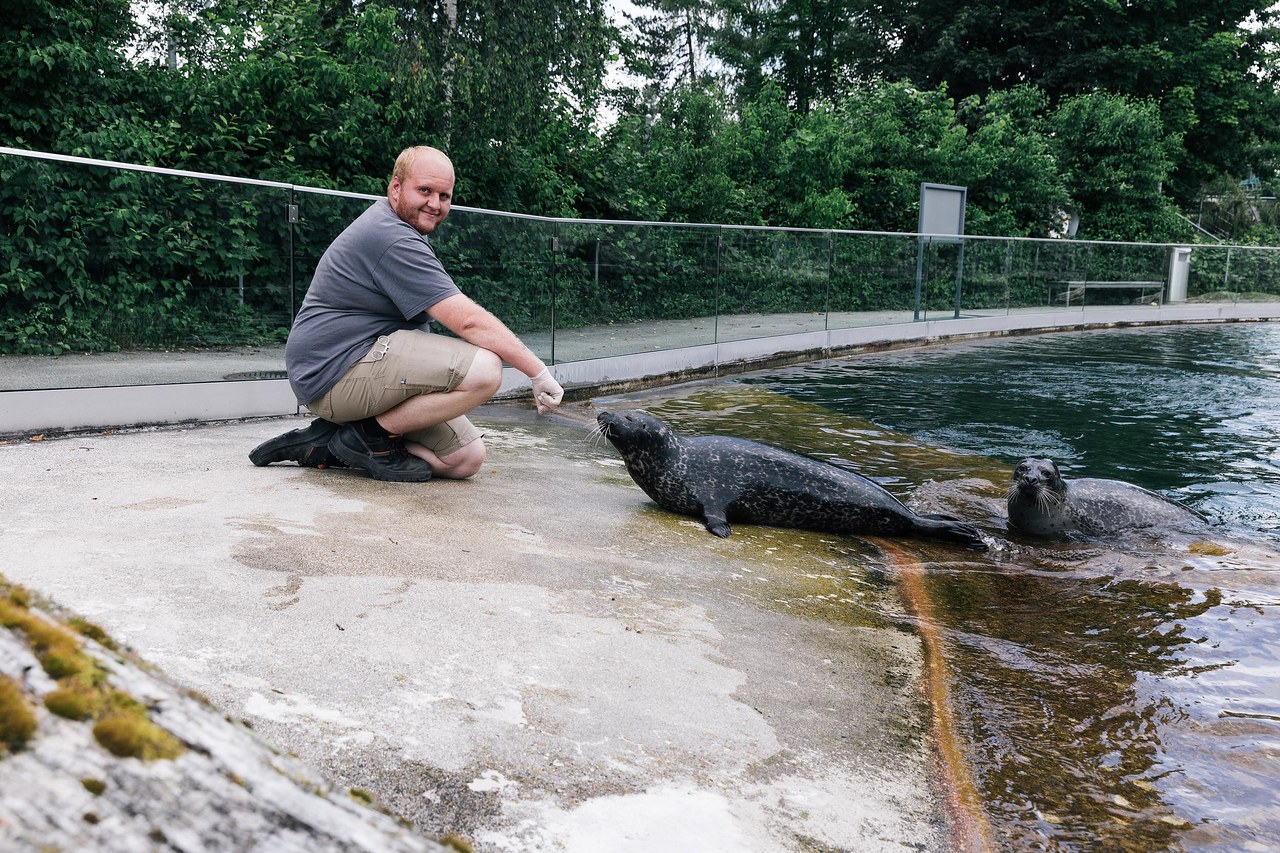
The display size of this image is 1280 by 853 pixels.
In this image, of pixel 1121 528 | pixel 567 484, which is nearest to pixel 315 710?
pixel 567 484

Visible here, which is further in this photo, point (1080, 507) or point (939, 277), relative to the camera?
point (939, 277)

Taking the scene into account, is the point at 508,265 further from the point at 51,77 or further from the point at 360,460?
the point at 51,77

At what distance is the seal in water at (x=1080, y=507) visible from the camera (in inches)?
246

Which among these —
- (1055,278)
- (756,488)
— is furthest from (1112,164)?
(756,488)

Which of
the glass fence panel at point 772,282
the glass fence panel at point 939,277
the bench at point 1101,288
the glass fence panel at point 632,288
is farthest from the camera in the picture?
the bench at point 1101,288

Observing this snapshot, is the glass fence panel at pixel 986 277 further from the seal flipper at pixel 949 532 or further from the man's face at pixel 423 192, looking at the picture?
the man's face at pixel 423 192

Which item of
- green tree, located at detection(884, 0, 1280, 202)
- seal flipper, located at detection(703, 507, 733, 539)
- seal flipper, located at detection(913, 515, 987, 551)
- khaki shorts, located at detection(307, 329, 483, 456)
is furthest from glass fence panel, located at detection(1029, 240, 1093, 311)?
khaki shorts, located at detection(307, 329, 483, 456)

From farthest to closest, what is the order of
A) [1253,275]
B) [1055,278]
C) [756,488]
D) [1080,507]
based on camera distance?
[1253,275], [1055,278], [1080,507], [756,488]

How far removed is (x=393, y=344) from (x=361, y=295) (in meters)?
0.30

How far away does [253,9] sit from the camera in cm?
1480

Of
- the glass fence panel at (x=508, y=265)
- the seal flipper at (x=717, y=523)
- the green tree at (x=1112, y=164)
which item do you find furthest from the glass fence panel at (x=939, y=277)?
the seal flipper at (x=717, y=523)

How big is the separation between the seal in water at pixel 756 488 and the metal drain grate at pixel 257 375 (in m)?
2.80

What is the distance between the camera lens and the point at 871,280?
17.2m

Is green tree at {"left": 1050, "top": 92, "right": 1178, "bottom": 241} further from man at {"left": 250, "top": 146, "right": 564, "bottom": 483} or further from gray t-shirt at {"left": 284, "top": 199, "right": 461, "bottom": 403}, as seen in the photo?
gray t-shirt at {"left": 284, "top": 199, "right": 461, "bottom": 403}
